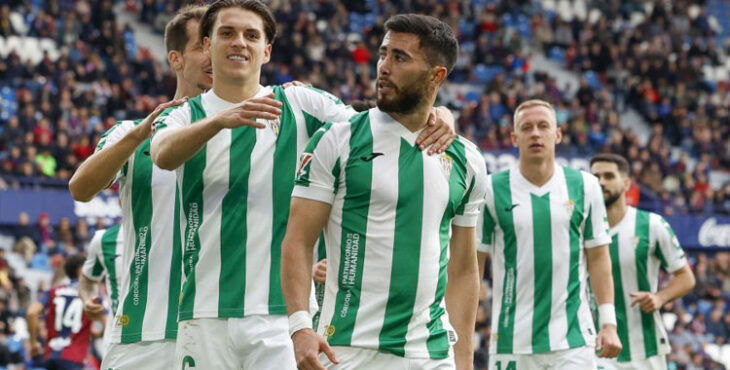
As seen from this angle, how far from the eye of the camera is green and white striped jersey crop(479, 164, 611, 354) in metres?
8.44

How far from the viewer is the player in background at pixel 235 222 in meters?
5.35

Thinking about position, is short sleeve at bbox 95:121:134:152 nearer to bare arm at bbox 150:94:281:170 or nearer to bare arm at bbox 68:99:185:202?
bare arm at bbox 68:99:185:202

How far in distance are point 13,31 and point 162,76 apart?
343 centimetres

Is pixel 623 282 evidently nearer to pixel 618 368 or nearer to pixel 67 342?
pixel 618 368

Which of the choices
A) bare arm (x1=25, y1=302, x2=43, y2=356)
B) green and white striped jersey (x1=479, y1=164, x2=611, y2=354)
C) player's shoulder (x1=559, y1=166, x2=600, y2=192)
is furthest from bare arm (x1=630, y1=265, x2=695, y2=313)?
bare arm (x1=25, y1=302, x2=43, y2=356)

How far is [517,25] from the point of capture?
117 feet

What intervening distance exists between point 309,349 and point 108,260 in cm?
457

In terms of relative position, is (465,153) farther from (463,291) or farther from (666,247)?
(666,247)

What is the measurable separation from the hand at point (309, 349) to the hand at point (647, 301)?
537 centimetres

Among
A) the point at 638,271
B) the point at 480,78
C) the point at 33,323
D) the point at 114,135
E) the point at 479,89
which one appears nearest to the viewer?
the point at 114,135

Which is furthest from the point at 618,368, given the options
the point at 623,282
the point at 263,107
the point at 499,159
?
the point at 499,159

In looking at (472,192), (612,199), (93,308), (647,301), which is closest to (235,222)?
(472,192)

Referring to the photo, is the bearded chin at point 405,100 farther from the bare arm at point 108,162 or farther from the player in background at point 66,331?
the player in background at point 66,331

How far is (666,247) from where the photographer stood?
33.1ft
